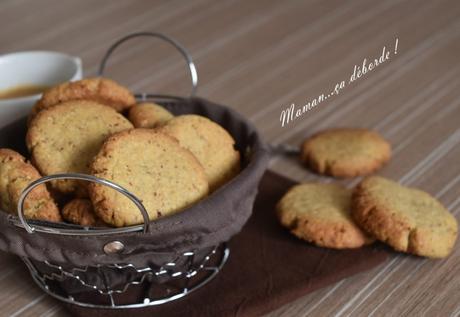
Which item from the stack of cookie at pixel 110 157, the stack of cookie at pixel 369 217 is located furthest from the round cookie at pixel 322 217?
the stack of cookie at pixel 110 157

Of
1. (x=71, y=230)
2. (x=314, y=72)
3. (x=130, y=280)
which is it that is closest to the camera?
(x=71, y=230)

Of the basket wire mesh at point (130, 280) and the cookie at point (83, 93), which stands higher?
the cookie at point (83, 93)

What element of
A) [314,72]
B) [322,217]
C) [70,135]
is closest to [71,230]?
[70,135]

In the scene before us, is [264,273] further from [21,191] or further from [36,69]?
[36,69]

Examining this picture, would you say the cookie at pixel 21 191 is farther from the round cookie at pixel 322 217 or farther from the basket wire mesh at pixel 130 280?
the round cookie at pixel 322 217

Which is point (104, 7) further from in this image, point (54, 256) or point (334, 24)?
point (54, 256)

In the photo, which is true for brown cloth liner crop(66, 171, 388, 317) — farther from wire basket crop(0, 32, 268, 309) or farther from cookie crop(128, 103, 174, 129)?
cookie crop(128, 103, 174, 129)
